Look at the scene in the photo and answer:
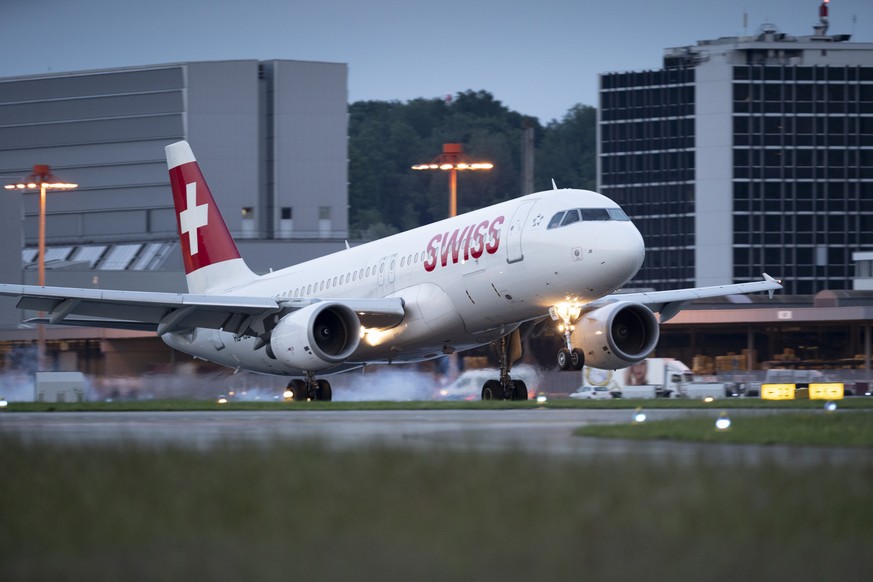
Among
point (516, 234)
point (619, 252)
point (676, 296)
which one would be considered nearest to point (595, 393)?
point (676, 296)

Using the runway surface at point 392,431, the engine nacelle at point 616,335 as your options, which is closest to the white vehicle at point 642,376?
the engine nacelle at point 616,335

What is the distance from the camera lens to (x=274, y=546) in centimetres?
724

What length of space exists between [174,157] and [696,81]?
83772 millimetres

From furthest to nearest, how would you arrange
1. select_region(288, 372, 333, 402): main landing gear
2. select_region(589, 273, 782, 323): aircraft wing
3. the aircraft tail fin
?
1. the aircraft tail fin
2. select_region(589, 273, 782, 323): aircraft wing
3. select_region(288, 372, 333, 402): main landing gear

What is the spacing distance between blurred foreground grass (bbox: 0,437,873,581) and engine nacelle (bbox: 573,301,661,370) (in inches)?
685

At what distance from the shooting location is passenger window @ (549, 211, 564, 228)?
26.4 meters

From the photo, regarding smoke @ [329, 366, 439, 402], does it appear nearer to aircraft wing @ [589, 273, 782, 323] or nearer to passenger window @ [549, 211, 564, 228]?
aircraft wing @ [589, 273, 782, 323]

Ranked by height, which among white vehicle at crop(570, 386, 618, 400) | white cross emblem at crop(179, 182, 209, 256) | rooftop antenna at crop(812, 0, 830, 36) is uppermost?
rooftop antenna at crop(812, 0, 830, 36)

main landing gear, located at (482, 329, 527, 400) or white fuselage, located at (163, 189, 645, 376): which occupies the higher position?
white fuselage, located at (163, 189, 645, 376)

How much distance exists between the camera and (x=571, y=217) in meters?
26.3

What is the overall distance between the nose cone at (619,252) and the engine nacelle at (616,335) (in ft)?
8.09

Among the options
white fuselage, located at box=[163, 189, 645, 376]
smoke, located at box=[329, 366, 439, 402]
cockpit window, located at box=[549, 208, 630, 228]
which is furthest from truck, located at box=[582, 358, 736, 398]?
cockpit window, located at box=[549, 208, 630, 228]

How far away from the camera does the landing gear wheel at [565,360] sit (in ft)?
87.1

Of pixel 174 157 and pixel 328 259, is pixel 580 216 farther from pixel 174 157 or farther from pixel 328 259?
pixel 174 157
